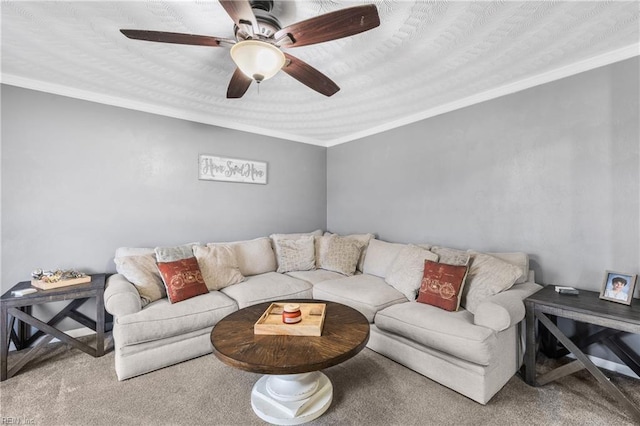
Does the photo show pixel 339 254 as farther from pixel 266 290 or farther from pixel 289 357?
pixel 289 357

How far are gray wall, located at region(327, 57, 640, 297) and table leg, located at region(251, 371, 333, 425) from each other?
216 centimetres

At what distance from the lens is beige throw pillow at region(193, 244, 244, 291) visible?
2.82 meters

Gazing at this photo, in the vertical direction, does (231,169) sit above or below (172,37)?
below

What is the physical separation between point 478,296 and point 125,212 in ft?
11.6

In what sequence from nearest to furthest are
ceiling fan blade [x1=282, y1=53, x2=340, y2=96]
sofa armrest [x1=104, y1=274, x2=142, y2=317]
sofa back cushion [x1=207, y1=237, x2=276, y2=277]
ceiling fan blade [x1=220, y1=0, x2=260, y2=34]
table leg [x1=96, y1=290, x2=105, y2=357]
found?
ceiling fan blade [x1=220, y1=0, x2=260, y2=34], ceiling fan blade [x1=282, y1=53, x2=340, y2=96], sofa armrest [x1=104, y1=274, x2=142, y2=317], table leg [x1=96, y1=290, x2=105, y2=357], sofa back cushion [x1=207, y1=237, x2=276, y2=277]

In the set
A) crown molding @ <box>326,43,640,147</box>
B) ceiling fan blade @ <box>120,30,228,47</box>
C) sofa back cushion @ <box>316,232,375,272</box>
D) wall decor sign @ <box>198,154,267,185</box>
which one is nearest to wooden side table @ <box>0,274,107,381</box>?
wall decor sign @ <box>198,154,267,185</box>

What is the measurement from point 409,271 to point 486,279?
656 mm

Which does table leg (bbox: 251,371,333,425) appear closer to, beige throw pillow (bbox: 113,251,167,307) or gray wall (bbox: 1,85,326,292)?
beige throw pillow (bbox: 113,251,167,307)

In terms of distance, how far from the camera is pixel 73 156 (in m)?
2.77

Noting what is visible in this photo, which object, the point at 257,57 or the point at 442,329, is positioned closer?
the point at 257,57

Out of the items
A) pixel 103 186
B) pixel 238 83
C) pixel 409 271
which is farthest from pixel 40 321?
pixel 409 271

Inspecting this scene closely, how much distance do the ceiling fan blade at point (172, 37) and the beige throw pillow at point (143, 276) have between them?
1.87m

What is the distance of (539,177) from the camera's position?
2535 mm

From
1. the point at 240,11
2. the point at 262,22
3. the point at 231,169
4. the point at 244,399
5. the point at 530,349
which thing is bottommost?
the point at 244,399
